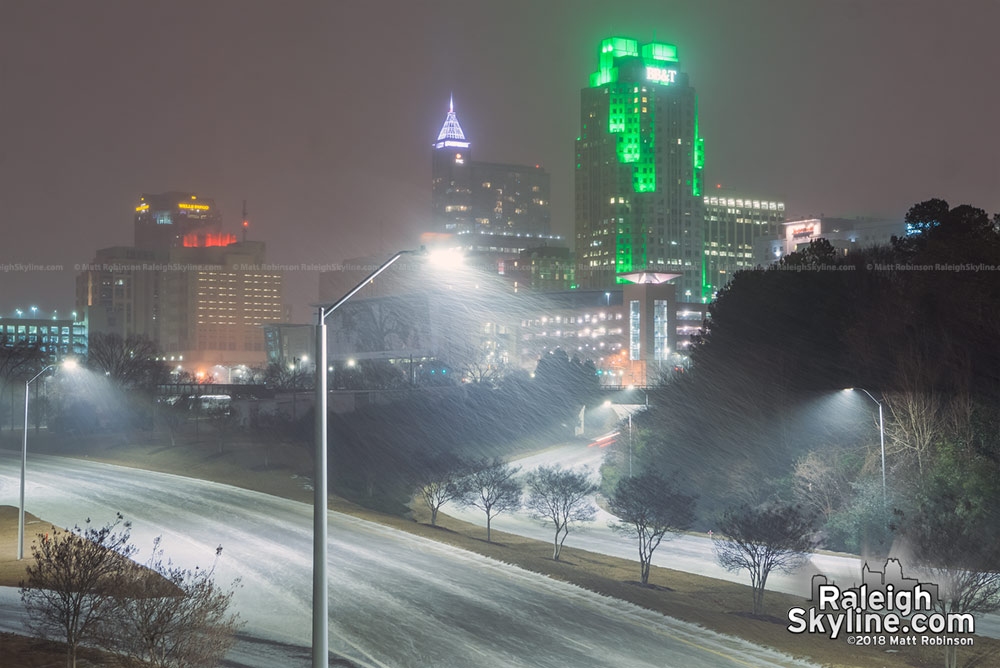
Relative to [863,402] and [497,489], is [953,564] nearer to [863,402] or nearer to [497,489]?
[863,402]

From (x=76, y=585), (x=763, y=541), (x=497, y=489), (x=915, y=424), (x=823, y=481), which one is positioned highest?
(x=915, y=424)

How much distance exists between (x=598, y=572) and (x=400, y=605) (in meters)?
16.3

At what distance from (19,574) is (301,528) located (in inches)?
543

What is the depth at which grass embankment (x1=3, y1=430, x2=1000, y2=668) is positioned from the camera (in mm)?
30000

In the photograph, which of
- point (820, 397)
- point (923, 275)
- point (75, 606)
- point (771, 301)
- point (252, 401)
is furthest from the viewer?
point (252, 401)

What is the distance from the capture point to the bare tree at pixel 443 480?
2482 inches

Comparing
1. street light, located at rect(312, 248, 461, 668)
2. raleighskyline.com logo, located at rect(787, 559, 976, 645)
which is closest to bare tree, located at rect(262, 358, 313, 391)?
raleighskyline.com logo, located at rect(787, 559, 976, 645)

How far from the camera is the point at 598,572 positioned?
4600 cm

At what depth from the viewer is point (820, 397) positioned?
213 ft

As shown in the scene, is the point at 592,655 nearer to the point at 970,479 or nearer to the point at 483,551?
the point at 483,551

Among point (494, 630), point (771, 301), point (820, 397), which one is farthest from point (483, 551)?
point (771, 301)

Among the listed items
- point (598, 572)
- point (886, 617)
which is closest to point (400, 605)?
point (886, 617)

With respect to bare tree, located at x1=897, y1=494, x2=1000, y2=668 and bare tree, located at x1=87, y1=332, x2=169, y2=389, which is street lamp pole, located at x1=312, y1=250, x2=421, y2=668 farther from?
bare tree, located at x1=87, y1=332, x2=169, y2=389

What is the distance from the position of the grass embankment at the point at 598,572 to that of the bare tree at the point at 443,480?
1.55 meters
